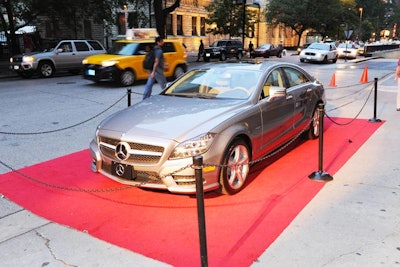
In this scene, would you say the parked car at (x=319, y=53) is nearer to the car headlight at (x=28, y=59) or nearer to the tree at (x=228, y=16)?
the tree at (x=228, y=16)

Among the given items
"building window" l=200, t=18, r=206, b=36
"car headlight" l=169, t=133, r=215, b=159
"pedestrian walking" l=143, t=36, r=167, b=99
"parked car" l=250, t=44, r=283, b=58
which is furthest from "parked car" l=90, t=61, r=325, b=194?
"building window" l=200, t=18, r=206, b=36

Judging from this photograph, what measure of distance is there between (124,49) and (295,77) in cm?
1041

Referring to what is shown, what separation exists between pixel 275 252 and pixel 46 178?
11.1 feet

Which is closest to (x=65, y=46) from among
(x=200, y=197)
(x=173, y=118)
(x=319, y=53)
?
(x=173, y=118)

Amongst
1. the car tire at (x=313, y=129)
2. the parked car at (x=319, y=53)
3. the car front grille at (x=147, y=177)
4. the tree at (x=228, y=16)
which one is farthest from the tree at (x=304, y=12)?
the car front grille at (x=147, y=177)

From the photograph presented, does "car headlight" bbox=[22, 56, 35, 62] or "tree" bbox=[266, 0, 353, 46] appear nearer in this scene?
"car headlight" bbox=[22, 56, 35, 62]

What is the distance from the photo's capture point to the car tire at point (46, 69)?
1830 centimetres

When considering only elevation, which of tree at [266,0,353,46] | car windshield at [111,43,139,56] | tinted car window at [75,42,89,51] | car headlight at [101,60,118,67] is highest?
tree at [266,0,353,46]

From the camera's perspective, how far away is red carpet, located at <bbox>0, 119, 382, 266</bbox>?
3.54 m

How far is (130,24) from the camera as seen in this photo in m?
31.6

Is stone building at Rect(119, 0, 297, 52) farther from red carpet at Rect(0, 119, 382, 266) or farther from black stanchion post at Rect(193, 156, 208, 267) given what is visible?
black stanchion post at Rect(193, 156, 208, 267)

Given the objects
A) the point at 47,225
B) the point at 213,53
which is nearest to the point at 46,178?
the point at 47,225

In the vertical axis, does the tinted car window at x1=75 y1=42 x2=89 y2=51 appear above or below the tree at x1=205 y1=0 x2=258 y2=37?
below

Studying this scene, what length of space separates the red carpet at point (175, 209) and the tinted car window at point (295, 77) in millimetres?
1300
